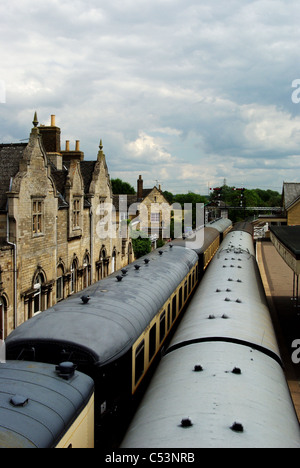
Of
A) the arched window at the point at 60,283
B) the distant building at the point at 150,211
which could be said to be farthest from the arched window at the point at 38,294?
the distant building at the point at 150,211

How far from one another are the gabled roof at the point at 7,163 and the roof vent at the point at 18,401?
10.7 meters

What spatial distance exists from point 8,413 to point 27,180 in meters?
11.9

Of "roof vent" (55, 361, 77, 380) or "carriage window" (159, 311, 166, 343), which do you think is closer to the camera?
"roof vent" (55, 361, 77, 380)

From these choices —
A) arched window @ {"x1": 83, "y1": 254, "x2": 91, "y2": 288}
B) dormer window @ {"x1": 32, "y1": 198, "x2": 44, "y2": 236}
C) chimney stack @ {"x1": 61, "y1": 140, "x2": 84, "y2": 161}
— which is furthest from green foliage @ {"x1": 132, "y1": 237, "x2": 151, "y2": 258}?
dormer window @ {"x1": 32, "y1": 198, "x2": 44, "y2": 236}

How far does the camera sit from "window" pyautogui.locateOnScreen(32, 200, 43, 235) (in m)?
16.0

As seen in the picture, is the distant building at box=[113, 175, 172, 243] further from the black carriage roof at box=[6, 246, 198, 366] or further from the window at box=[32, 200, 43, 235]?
the black carriage roof at box=[6, 246, 198, 366]

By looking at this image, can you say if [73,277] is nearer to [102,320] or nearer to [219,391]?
[102,320]

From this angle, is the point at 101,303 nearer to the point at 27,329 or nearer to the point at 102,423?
the point at 27,329

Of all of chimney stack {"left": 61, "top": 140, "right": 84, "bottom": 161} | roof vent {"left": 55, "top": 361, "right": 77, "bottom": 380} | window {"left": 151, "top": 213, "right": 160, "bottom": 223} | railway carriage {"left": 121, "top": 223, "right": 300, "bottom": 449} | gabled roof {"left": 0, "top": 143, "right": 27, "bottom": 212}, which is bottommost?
railway carriage {"left": 121, "top": 223, "right": 300, "bottom": 449}

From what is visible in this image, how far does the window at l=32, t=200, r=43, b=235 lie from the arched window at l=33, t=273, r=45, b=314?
1801 millimetres

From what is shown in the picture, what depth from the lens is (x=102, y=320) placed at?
283 inches

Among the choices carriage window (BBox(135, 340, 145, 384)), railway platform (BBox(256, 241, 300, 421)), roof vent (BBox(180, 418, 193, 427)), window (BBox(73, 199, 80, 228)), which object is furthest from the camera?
window (BBox(73, 199, 80, 228))

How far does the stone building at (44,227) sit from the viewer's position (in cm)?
1427

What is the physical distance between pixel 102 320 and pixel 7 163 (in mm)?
10643
